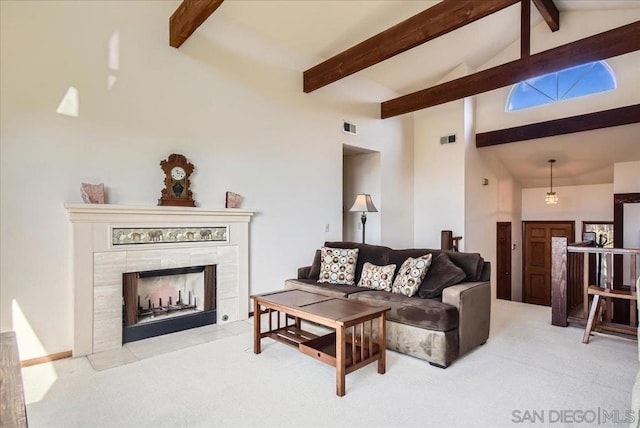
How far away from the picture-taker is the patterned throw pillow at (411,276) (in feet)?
10.9

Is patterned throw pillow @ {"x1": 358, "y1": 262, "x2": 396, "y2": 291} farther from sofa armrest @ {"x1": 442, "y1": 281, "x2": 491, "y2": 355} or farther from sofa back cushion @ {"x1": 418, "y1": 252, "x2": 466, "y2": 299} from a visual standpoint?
sofa armrest @ {"x1": 442, "y1": 281, "x2": 491, "y2": 355}

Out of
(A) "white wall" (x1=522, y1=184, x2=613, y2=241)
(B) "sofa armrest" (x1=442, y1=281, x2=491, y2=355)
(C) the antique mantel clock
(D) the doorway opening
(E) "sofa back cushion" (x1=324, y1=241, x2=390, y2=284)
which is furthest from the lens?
(A) "white wall" (x1=522, y1=184, x2=613, y2=241)

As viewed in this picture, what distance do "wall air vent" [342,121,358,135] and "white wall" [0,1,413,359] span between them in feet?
0.53

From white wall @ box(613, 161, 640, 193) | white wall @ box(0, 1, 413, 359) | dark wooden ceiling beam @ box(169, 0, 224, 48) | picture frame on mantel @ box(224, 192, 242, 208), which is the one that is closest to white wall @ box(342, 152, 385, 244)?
white wall @ box(0, 1, 413, 359)

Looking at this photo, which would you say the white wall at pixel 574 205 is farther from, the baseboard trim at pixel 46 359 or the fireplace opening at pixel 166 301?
the baseboard trim at pixel 46 359

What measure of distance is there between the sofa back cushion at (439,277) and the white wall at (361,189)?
8.54 feet

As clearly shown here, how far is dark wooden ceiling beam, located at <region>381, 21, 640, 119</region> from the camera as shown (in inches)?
149

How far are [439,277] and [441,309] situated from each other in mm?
470

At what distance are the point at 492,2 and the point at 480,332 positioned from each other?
9.83 ft

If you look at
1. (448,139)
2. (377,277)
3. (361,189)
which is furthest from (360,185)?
(377,277)

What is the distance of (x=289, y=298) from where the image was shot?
3.09m

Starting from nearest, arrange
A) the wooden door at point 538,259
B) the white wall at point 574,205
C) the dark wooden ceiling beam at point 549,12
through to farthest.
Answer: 1. the dark wooden ceiling beam at point 549,12
2. the white wall at point 574,205
3. the wooden door at point 538,259

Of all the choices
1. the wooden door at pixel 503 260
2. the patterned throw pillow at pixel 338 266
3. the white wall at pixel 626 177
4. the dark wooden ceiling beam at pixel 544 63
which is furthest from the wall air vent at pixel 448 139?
the patterned throw pillow at pixel 338 266

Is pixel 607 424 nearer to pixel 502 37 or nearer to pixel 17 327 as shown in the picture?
pixel 17 327
